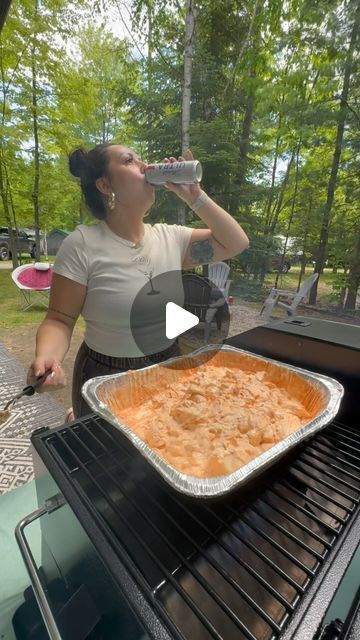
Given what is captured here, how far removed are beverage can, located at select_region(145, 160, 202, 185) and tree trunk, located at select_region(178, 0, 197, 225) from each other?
0.64 metres

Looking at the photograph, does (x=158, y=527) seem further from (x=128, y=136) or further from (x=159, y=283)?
(x=128, y=136)

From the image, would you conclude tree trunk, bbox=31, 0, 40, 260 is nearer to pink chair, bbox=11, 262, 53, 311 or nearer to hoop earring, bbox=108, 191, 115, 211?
pink chair, bbox=11, 262, 53, 311

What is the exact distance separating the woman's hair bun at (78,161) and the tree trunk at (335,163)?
43.1 inches

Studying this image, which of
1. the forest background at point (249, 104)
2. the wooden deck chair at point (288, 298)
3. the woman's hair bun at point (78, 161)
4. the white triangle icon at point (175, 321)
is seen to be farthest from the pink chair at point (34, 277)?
the white triangle icon at point (175, 321)

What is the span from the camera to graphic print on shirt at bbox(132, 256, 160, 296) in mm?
853

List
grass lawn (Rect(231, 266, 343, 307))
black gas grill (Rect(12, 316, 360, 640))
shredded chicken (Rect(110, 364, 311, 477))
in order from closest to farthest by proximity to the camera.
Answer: black gas grill (Rect(12, 316, 360, 640)) → shredded chicken (Rect(110, 364, 311, 477)) → grass lawn (Rect(231, 266, 343, 307))

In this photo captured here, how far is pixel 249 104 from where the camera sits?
1581 mm

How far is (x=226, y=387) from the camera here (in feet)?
2.21

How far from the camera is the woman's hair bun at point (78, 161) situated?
0.89m

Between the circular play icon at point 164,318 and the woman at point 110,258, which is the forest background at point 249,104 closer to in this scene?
the woman at point 110,258

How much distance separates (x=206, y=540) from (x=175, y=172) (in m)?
0.74

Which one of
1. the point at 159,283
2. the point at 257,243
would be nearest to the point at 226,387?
the point at 159,283

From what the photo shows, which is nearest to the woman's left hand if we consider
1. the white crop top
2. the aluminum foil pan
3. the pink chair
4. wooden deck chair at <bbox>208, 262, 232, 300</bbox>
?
the white crop top

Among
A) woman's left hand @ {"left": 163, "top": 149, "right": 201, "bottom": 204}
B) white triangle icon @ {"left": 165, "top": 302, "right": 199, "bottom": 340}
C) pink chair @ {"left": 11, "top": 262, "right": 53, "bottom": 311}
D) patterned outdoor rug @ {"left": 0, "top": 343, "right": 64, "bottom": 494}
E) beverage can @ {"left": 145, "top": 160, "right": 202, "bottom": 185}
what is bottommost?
patterned outdoor rug @ {"left": 0, "top": 343, "right": 64, "bottom": 494}
